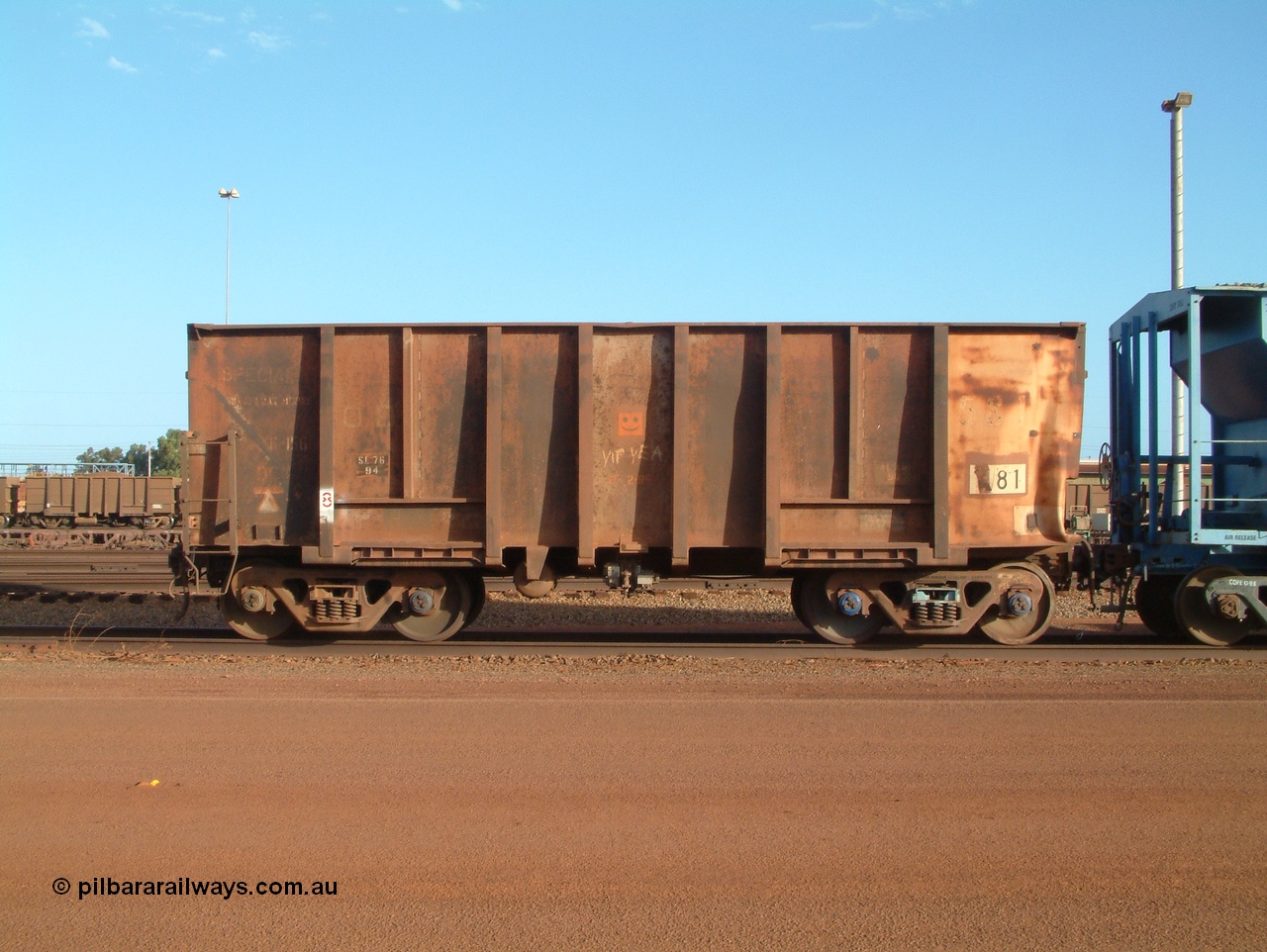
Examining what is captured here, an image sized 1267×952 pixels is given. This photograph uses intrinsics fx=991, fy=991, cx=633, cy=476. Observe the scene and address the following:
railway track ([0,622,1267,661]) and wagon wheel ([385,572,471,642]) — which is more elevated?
wagon wheel ([385,572,471,642])

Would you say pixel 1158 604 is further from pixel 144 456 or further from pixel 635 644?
pixel 144 456

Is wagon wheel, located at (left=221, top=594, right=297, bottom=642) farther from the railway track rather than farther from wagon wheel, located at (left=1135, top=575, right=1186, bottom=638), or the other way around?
wagon wheel, located at (left=1135, top=575, right=1186, bottom=638)

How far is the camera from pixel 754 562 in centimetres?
1134

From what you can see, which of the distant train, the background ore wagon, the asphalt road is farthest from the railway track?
the distant train

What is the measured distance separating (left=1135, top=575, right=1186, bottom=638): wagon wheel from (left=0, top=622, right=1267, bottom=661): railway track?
16 centimetres

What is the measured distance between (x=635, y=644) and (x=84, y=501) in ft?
112

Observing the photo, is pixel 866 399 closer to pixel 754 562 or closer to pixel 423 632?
pixel 754 562

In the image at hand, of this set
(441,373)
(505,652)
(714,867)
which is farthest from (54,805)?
(441,373)

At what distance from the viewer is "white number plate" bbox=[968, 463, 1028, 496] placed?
35.6 ft

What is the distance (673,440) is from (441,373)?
8.77 feet

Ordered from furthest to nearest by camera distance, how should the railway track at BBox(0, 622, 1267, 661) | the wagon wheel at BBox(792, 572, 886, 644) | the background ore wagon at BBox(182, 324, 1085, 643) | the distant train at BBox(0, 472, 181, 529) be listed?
the distant train at BBox(0, 472, 181, 529), the wagon wheel at BBox(792, 572, 886, 644), the background ore wagon at BBox(182, 324, 1085, 643), the railway track at BBox(0, 622, 1267, 661)

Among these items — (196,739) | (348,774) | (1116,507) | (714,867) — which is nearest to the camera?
(714,867)

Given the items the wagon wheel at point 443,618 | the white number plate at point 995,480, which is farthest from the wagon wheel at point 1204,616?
the wagon wheel at point 443,618

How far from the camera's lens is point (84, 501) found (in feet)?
125
